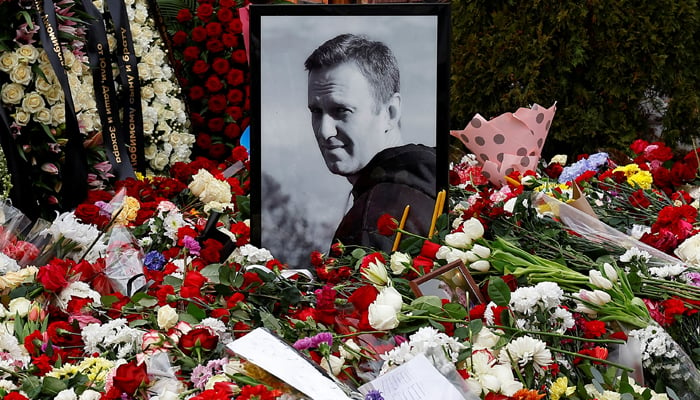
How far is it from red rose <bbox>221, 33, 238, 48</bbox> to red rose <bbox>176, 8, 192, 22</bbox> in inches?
7.4

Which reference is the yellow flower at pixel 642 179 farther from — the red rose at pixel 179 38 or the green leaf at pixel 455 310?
the red rose at pixel 179 38

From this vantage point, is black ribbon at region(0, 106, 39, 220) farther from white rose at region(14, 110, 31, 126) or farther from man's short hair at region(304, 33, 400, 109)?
man's short hair at region(304, 33, 400, 109)

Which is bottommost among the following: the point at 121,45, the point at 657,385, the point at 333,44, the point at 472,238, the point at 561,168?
the point at 561,168

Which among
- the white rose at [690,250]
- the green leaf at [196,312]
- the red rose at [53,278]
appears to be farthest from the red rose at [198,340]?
the white rose at [690,250]

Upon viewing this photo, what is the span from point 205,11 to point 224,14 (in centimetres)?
7

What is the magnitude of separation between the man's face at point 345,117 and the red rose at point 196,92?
1.31m

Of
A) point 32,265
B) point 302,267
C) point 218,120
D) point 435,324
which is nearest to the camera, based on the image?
point 435,324

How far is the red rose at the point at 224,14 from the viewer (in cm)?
294

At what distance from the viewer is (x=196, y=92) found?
3.00 metres

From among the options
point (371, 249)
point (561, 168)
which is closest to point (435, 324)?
point (371, 249)

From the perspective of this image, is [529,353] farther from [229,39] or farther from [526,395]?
[229,39]

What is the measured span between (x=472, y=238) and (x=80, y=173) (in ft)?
3.99

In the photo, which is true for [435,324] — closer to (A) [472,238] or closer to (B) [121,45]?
Result: (A) [472,238]

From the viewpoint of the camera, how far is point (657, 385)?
4.26 ft
